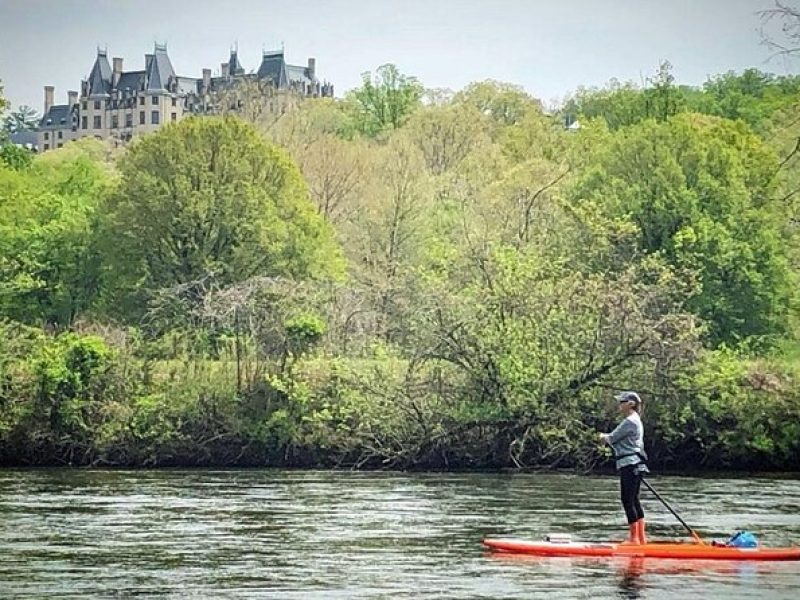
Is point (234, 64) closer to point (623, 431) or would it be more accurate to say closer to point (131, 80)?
point (131, 80)

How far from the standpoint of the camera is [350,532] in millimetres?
28516

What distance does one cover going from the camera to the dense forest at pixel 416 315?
46.2 m

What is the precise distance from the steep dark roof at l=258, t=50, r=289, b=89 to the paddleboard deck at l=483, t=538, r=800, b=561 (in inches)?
6111

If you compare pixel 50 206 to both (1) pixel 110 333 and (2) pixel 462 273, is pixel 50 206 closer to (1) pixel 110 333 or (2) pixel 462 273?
(1) pixel 110 333

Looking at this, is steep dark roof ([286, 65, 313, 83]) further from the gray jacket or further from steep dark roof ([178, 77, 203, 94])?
the gray jacket

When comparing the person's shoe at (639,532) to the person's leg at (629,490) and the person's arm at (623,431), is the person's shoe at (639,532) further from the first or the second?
the person's arm at (623,431)

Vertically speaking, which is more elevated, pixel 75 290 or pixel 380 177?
pixel 380 177

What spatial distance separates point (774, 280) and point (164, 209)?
2195cm

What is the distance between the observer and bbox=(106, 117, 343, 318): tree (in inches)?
2410

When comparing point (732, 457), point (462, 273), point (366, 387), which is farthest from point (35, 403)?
point (732, 457)

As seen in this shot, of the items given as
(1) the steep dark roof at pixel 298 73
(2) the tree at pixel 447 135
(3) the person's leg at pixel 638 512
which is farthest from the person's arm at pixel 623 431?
(1) the steep dark roof at pixel 298 73

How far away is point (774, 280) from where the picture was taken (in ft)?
183

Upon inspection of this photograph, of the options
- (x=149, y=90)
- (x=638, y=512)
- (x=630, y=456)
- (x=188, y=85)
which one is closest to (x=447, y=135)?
(x=630, y=456)

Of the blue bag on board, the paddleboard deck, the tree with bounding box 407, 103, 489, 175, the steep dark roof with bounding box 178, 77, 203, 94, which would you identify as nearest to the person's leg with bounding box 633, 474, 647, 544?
the paddleboard deck
